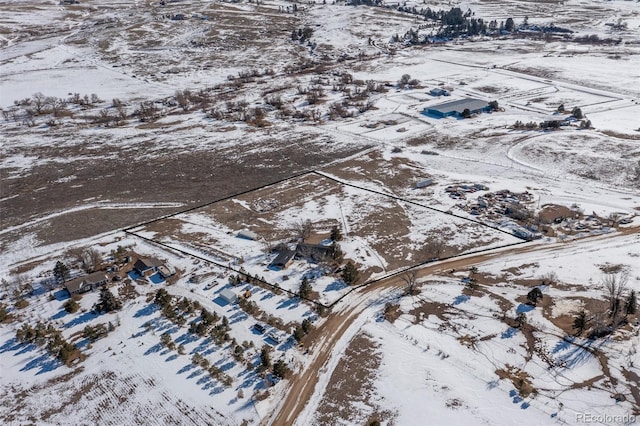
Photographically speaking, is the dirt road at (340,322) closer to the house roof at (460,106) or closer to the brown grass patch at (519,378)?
the brown grass patch at (519,378)

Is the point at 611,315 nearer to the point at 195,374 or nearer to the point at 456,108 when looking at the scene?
the point at 195,374

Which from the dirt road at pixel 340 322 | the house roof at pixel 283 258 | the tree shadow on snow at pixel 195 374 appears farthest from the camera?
the house roof at pixel 283 258

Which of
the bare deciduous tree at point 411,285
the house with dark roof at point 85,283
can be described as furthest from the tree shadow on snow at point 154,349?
the bare deciduous tree at point 411,285

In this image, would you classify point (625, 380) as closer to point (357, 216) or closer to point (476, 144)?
point (357, 216)

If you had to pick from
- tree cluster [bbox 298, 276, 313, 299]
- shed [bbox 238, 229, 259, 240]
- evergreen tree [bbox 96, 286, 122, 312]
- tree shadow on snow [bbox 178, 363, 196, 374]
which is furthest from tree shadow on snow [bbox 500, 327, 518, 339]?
evergreen tree [bbox 96, 286, 122, 312]

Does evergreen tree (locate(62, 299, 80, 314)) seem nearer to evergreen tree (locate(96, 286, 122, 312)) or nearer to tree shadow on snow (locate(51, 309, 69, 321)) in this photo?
tree shadow on snow (locate(51, 309, 69, 321))

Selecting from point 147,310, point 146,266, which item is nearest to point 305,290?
point 147,310

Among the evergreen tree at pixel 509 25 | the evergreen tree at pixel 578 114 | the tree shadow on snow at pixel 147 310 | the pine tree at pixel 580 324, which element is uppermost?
the evergreen tree at pixel 509 25

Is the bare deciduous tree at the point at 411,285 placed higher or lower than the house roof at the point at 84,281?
higher
